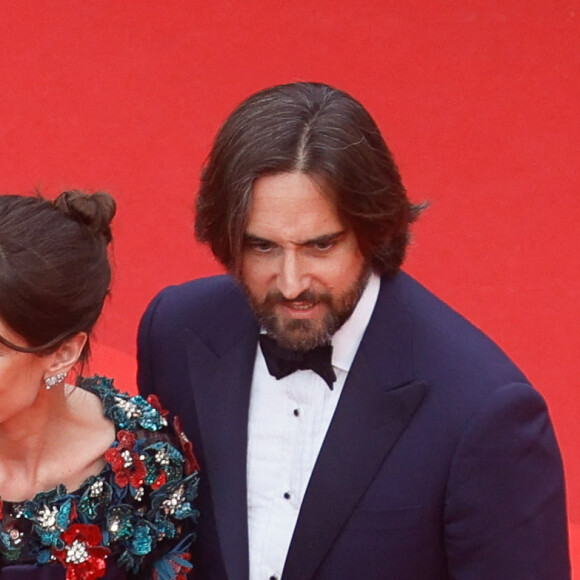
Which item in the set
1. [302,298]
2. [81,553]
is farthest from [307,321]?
[81,553]

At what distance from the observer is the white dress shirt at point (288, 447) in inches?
81.6

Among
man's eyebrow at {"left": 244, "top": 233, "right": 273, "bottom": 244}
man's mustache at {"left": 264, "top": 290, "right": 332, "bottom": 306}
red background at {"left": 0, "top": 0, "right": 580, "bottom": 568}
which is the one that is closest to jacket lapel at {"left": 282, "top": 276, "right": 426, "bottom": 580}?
man's mustache at {"left": 264, "top": 290, "right": 332, "bottom": 306}

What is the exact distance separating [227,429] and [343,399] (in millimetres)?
201

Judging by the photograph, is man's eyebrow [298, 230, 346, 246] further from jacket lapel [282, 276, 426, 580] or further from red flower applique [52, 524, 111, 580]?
red flower applique [52, 524, 111, 580]

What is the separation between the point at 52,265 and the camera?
1883mm

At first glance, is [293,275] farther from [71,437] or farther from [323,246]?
[71,437]

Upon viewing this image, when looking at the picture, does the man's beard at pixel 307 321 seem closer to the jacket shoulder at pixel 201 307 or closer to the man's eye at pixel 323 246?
the man's eye at pixel 323 246

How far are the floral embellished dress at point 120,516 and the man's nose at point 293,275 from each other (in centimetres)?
35

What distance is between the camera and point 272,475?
2.09 metres

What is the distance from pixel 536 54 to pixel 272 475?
6.01 feet

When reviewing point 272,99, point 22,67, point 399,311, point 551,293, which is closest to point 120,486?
point 399,311

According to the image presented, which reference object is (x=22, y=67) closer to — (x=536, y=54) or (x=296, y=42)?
(x=296, y=42)

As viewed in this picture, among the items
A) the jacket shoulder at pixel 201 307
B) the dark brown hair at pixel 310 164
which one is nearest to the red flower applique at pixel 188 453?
the jacket shoulder at pixel 201 307

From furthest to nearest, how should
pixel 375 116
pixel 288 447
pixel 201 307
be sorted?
pixel 375 116
pixel 201 307
pixel 288 447
